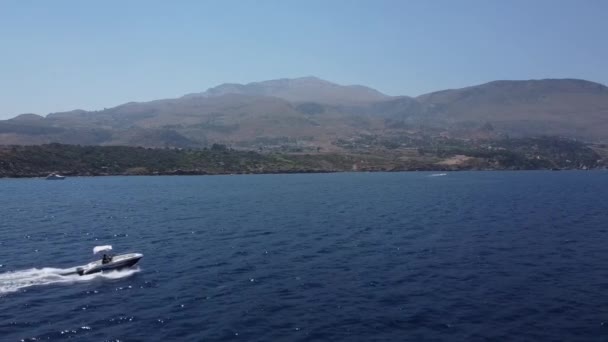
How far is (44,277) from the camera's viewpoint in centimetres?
5103

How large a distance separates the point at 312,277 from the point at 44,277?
2590 cm

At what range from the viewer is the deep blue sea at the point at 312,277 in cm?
3766

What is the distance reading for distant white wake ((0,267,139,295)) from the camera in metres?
48.7

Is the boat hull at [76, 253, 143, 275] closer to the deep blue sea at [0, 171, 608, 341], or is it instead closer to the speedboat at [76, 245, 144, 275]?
the speedboat at [76, 245, 144, 275]

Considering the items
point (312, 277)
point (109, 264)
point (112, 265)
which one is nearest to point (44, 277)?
point (109, 264)

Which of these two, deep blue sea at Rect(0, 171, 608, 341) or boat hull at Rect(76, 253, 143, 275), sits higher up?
boat hull at Rect(76, 253, 143, 275)

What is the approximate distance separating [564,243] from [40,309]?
6106 cm


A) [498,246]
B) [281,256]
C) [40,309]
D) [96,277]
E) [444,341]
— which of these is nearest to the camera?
[444,341]

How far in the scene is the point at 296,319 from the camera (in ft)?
128

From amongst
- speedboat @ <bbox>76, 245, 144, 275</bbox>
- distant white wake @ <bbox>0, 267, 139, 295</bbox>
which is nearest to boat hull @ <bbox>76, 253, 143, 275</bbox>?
speedboat @ <bbox>76, 245, 144, 275</bbox>

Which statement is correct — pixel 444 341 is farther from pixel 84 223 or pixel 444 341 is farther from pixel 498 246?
pixel 84 223

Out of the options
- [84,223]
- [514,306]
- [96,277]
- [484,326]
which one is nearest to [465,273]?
[514,306]

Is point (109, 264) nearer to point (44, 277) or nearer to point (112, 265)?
point (112, 265)

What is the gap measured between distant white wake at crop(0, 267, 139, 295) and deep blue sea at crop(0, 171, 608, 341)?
0.18 meters
